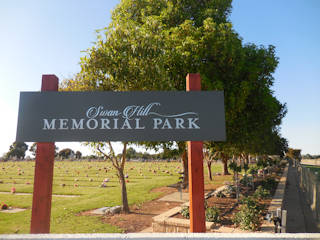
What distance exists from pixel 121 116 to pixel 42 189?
2063mm

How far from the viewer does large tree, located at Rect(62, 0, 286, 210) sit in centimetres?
921

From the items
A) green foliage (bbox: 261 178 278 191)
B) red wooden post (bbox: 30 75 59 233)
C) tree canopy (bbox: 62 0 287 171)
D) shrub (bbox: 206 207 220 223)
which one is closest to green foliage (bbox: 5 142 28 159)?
green foliage (bbox: 261 178 278 191)

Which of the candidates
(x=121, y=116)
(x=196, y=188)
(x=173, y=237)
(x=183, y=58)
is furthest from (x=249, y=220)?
(x=183, y=58)

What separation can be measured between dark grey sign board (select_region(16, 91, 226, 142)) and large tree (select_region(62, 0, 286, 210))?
4597 millimetres

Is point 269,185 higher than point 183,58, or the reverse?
point 183,58

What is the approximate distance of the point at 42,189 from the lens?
14.9ft

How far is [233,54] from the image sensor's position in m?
12.8

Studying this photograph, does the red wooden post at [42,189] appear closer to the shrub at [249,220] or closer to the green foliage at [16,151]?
the shrub at [249,220]

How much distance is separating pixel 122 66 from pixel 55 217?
7.53 m

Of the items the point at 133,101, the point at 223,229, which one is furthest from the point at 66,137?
the point at 223,229

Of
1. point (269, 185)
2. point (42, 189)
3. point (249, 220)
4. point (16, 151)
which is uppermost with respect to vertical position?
point (16, 151)

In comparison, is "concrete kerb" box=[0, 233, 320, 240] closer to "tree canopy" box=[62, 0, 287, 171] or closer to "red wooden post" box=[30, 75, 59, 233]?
"red wooden post" box=[30, 75, 59, 233]

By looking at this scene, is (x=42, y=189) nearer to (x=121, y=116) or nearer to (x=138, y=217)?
(x=121, y=116)

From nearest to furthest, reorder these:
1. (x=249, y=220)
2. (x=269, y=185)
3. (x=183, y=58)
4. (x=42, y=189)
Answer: (x=42, y=189) < (x=249, y=220) < (x=183, y=58) < (x=269, y=185)
